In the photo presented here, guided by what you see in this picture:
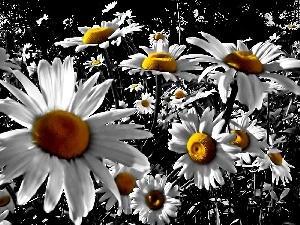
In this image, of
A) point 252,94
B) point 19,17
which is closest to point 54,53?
point 252,94

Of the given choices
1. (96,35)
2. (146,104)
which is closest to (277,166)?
(96,35)

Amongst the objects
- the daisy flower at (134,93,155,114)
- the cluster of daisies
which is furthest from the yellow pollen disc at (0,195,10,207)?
the daisy flower at (134,93,155,114)

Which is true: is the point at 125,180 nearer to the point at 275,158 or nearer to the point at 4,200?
the point at 4,200

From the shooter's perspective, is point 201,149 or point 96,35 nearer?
point 201,149

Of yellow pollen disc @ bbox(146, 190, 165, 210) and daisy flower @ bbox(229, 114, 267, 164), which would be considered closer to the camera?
daisy flower @ bbox(229, 114, 267, 164)

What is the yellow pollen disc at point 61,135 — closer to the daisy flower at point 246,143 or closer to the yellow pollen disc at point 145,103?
the daisy flower at point 246,143

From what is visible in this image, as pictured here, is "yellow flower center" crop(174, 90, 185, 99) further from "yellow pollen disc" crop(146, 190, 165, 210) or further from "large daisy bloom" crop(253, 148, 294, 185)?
"yellow pollen disc" crop(146, 190, 165, 210)
